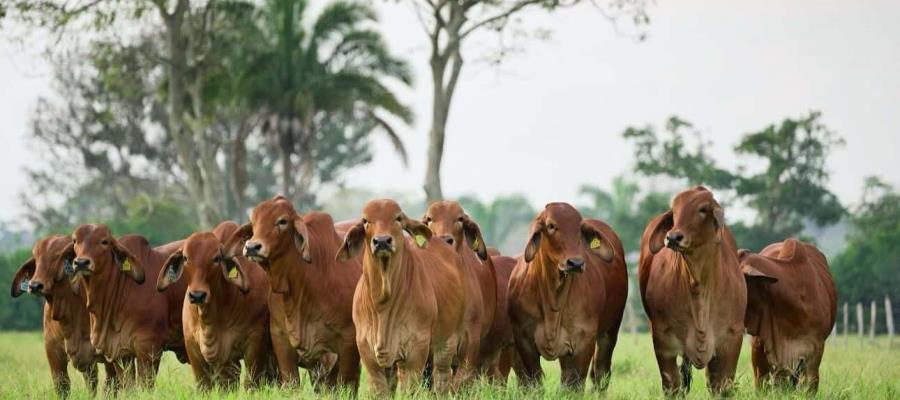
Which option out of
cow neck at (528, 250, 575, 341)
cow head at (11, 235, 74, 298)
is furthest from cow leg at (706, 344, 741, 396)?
cow head at (11, 235, 74, 298)

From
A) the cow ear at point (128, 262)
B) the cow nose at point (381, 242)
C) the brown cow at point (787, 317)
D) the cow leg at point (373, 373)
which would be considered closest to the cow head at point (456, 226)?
the cow leg at point (373, 373)

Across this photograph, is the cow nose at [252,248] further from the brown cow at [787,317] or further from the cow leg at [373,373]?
the brown cow at [787,317]

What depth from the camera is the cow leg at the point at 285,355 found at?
10.8 meters

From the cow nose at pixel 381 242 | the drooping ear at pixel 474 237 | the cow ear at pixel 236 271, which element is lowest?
the cow ear at pixel 236 271

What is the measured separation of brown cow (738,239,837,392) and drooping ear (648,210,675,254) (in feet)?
2.79

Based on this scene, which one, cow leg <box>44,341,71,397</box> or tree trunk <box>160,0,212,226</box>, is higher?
tree trunk <box>160,0,212,226</box>

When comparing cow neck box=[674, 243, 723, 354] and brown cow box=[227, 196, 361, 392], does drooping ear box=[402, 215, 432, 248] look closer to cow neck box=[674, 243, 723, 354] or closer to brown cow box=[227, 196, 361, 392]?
brown cow box=[227, 196, 361, 392]

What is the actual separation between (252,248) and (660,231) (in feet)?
10.2

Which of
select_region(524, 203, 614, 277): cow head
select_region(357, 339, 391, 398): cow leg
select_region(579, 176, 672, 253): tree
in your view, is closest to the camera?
select_region(357, 339, 391, 398): cow leg

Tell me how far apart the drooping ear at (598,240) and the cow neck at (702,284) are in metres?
0.59

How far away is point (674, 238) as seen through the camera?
10.3 metres

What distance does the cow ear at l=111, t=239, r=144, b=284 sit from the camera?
1190 centimetres

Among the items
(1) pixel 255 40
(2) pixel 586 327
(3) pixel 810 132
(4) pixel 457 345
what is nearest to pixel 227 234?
(4) pixel 457 345

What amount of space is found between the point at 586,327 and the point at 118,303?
3877 millimetres
